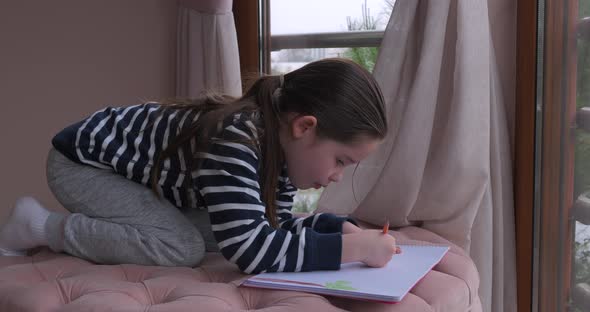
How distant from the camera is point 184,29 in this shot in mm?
2578

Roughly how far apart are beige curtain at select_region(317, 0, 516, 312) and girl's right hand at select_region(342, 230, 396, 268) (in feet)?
1.60

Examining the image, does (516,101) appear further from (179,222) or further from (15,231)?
(15,231)

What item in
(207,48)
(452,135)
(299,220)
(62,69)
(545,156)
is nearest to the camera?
(299,220)

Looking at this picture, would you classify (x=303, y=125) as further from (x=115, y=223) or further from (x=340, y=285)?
(x=115, y=223)

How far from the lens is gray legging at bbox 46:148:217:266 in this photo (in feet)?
4.56

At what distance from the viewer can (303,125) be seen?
4.35ft

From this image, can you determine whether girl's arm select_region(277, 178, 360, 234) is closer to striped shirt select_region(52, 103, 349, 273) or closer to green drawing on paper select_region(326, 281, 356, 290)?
striped shirt select_region(52, 103, 349, 273)

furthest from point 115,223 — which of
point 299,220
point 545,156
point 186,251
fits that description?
point 545,156

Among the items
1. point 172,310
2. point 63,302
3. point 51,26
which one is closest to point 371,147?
point 172,310

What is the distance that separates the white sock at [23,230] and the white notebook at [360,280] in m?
0.53

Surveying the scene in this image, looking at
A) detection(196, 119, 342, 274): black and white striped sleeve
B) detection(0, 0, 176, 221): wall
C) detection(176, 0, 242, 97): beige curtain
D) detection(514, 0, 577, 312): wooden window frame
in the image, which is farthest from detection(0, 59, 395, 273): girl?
detection(0, 0, 176, 221): wall

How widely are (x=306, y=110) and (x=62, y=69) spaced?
6.36ft

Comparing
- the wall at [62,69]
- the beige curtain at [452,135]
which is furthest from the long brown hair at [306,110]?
the wall at [62,69]

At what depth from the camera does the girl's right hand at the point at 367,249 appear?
49.9 inches
